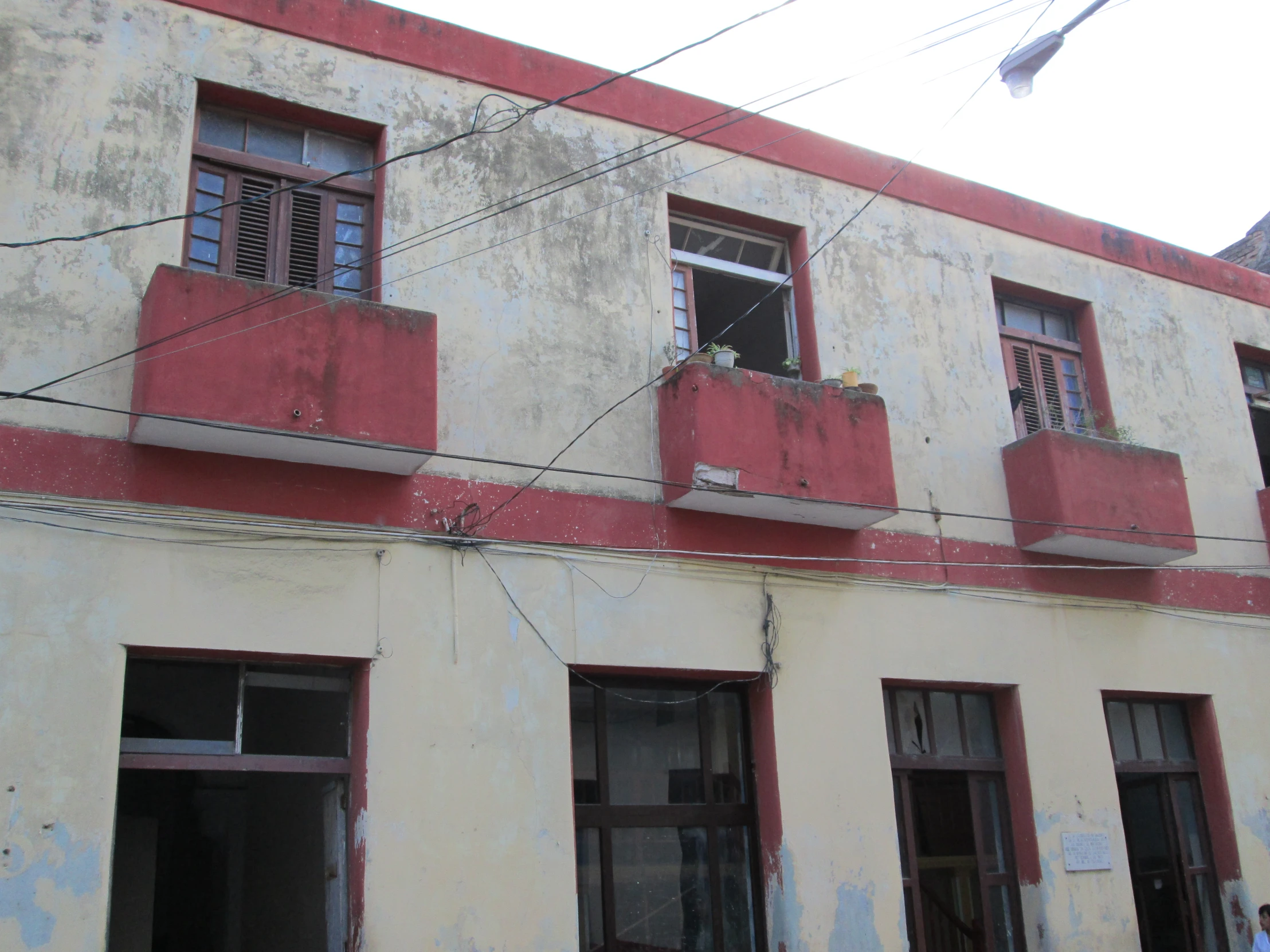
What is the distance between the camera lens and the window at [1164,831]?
32.0 feet

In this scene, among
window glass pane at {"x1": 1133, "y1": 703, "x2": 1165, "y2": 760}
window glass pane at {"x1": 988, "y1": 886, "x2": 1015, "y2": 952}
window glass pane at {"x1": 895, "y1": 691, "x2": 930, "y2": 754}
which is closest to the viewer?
window glass pane at {"x1": 988, "y1": 886, "x2": 1015, "y2": 952}

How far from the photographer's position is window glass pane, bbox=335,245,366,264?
8.11 metres

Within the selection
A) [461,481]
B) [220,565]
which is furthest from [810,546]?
[220,565]

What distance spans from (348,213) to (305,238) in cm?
41

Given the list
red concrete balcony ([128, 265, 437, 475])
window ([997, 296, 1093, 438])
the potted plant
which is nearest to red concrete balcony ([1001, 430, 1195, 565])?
window ([997, 296, 1093, 438])

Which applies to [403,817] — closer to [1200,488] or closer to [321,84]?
[321,84]

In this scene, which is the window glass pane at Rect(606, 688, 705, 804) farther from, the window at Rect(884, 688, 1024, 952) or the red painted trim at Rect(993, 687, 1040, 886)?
the red painted trim at Rect(993, 687, 1040, 886)

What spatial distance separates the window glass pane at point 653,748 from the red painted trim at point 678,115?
15.1ft

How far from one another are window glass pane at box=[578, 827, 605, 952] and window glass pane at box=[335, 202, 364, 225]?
180 inches

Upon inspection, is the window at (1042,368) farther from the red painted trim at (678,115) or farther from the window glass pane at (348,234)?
the window glass pane at (348,234)

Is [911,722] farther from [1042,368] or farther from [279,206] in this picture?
[279,206]

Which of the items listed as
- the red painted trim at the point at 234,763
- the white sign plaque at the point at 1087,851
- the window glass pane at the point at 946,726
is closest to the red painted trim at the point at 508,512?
the window glass pane at the point at 946,726

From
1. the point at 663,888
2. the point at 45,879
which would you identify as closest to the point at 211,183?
the point at 45,879

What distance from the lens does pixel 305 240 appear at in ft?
26.2
